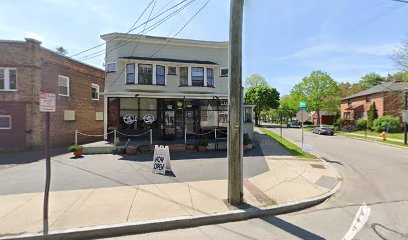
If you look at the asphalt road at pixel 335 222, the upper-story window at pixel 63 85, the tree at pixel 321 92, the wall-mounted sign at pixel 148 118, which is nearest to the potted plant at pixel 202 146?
the wall-mounted sign at pixel 148 118

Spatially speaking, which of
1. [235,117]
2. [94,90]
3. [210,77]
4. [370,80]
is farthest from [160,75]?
[370,80]

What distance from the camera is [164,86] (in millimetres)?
16625

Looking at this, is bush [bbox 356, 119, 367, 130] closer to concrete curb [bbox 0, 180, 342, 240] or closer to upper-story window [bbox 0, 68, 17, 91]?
concrete curb [bbox 0, 180, 342, 240]

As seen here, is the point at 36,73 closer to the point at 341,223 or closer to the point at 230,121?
the point at 230,121

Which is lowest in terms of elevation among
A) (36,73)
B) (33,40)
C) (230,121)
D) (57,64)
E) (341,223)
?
(341,223)

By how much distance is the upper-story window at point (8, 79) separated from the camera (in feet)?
44.9

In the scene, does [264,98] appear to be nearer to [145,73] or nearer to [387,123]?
[387,123]

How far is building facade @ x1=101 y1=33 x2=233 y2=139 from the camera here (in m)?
15.9

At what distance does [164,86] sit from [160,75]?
0.89m

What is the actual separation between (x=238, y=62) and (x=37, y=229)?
18.7ft

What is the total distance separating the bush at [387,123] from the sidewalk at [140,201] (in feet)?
95.5

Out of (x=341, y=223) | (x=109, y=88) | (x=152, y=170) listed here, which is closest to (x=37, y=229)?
(x=152, y=170)

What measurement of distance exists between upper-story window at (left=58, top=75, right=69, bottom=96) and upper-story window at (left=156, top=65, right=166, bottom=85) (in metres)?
6.87

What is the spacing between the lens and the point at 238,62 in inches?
224
